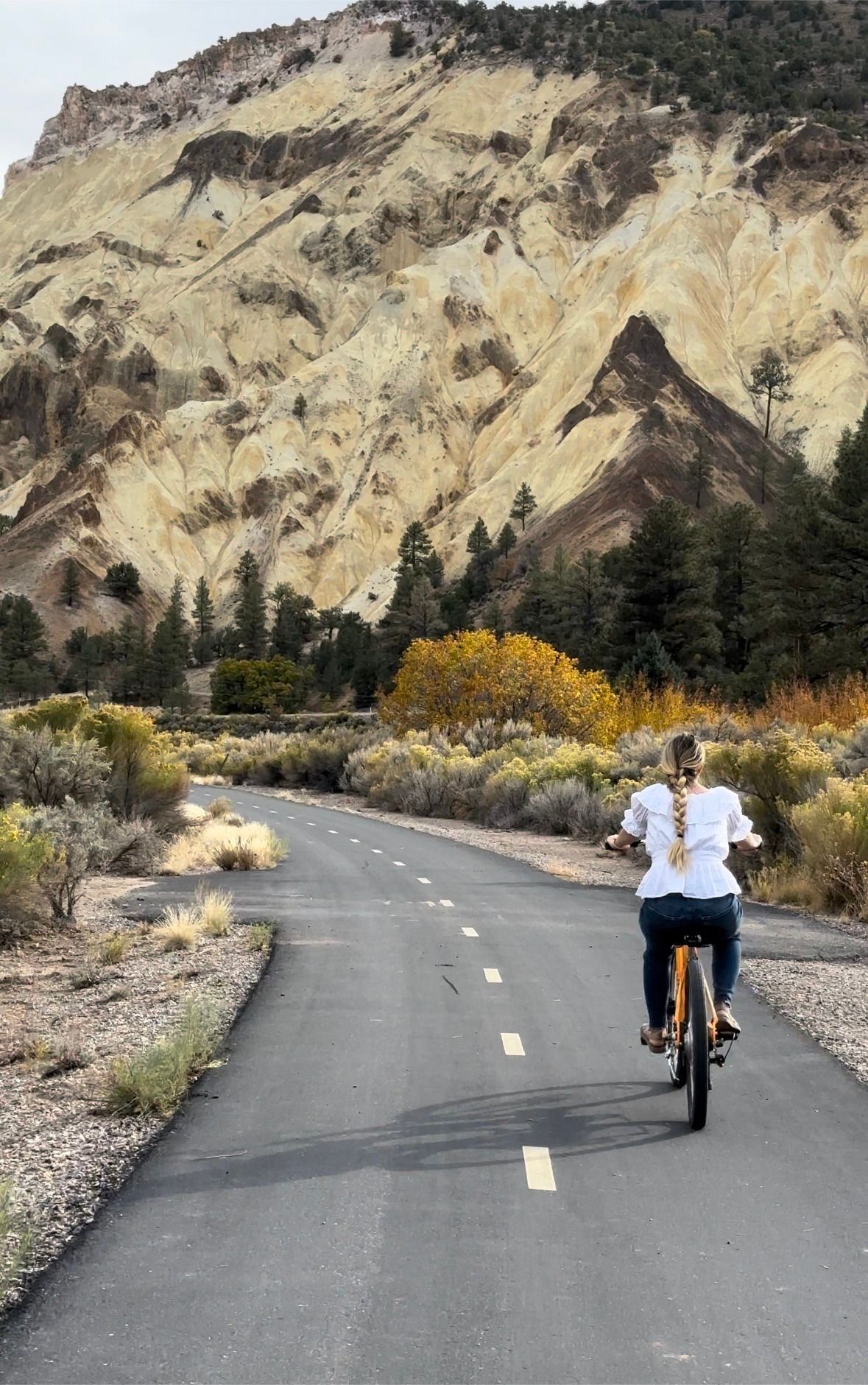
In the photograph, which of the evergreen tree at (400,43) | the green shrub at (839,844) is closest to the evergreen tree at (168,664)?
the green shrub at (839,844)

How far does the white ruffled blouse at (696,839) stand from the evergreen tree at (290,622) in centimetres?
9155

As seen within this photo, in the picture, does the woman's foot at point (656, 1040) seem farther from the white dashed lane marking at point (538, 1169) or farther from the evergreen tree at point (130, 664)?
the evergreen tree at point (130, 664)

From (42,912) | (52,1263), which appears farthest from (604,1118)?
(42,912)

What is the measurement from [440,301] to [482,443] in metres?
15.3

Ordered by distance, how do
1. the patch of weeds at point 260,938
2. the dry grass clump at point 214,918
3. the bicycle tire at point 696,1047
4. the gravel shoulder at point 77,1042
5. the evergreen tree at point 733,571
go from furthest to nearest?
the evergreen tree at point 733,571, the dry grass clump at point 214,918, the patch of weeds at point 260,938, the bicycle tire at point 696,1047, the gravel shoulder at point 77,1042

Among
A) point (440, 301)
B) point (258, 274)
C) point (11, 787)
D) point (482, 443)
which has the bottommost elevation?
point (11, 787)

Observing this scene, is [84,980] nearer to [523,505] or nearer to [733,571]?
[733,571]

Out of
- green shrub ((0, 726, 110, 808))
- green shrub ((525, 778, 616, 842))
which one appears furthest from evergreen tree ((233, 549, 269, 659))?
green shrub ((0, 726, 110, 808))

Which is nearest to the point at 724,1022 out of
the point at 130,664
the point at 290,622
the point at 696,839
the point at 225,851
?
the point at 696,839

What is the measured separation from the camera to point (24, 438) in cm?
13312

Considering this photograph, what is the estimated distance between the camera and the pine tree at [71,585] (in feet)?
348

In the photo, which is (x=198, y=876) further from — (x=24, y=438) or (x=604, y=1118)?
(x=24, y=438)

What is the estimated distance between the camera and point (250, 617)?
98500 mm

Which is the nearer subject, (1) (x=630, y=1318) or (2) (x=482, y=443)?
(1) (x=630, y=1318)
